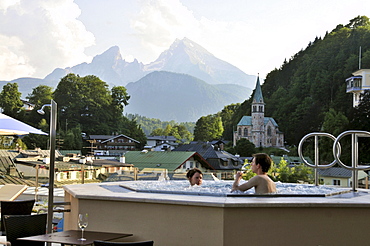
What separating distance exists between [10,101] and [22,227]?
214 ft

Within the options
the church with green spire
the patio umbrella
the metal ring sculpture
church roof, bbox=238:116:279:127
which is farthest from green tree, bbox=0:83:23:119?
the metal ring sculpture

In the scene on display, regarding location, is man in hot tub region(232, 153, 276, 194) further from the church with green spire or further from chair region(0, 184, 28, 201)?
the church with green spire

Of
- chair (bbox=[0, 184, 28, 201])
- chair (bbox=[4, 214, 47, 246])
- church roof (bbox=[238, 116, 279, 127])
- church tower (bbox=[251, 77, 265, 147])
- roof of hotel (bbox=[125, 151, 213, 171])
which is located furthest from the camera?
church tower (bbox=[251, 77, 265, 147])

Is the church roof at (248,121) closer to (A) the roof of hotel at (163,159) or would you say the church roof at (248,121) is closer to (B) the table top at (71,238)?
(A) the roof of hotel at (163,159)

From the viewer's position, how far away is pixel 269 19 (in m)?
77.9

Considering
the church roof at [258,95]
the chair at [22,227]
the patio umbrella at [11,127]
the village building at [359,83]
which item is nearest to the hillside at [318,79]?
the church roof at [258,95]

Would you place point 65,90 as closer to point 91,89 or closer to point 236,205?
point 91,89

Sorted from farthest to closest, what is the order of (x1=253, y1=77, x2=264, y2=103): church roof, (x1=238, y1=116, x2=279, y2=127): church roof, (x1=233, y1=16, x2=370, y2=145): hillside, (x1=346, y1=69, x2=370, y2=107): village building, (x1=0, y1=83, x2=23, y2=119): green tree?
(x1=253, y1=77, x2=264, y2=103): church roof → (x1=238, y1=116, x2=279, y2=127): church roof → (x1=0, y1=83, x2=23, y2=119): green tree → (x1=233, y1=16, x2=370, y2=145): hillside → (x1=346, y1=69, x2=370, y2=107): village building

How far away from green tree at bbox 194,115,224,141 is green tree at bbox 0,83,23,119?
112 feet

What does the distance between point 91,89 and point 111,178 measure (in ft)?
232

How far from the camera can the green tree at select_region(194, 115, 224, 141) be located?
89188 mm

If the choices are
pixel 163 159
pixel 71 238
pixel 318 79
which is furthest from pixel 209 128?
pixel 71 238

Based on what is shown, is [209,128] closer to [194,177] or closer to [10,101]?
[10,101]

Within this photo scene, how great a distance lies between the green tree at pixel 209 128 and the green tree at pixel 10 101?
34.0m
